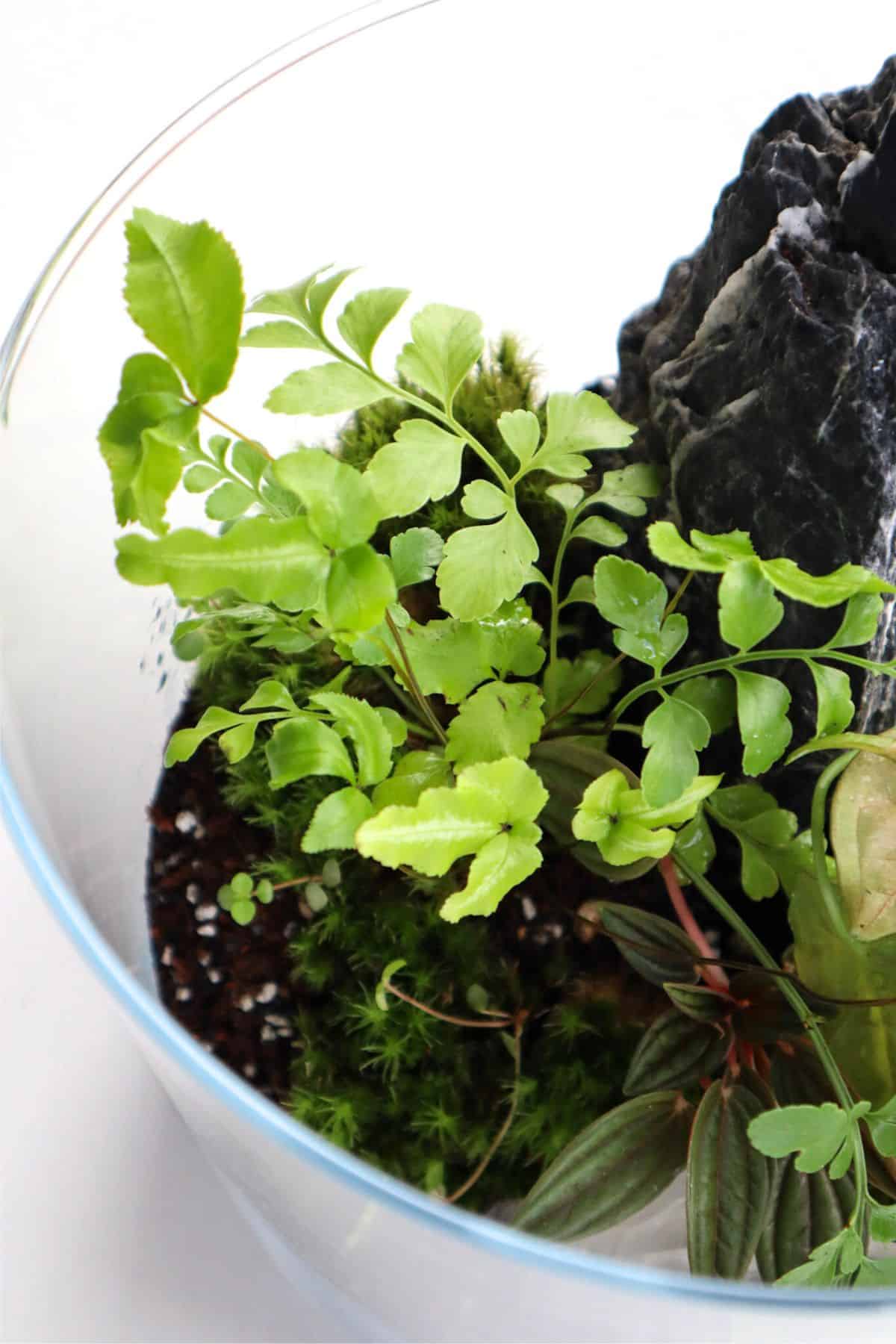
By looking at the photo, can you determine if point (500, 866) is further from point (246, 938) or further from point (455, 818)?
point (246, 938)

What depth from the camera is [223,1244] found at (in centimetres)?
78

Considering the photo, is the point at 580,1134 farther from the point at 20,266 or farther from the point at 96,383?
the point at 20,266

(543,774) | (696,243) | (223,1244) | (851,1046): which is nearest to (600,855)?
(543,774)

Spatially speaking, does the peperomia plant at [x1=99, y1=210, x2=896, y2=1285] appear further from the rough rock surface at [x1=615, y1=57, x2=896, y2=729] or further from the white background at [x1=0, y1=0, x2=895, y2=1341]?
the white background at [x1=0, y1=0, x2=895, y2=1341]

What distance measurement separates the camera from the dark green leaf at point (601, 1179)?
60 cm

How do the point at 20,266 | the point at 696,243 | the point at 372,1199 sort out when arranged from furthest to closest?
1. the point at 20,266
2. the point at 696,243
3. the point at 372,1199

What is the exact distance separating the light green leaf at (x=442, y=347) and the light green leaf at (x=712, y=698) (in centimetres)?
19

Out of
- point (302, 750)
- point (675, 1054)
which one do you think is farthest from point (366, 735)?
point (675, 1054)

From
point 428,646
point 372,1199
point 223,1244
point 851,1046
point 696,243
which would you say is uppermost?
point 696,243

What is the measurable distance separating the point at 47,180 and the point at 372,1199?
3.28 ft

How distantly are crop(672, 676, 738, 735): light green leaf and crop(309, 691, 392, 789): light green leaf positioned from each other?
0.56ft

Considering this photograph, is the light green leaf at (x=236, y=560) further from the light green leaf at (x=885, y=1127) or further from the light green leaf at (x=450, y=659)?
the light green leaf at (x=885, y=1127)

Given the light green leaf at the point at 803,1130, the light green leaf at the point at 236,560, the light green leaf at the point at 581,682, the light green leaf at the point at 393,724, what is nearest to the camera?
the light green leaf at the point at 236,560

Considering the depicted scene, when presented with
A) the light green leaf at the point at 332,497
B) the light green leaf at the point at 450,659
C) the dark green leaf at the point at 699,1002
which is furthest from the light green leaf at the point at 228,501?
the dark green leaf at the point at 699,1002
